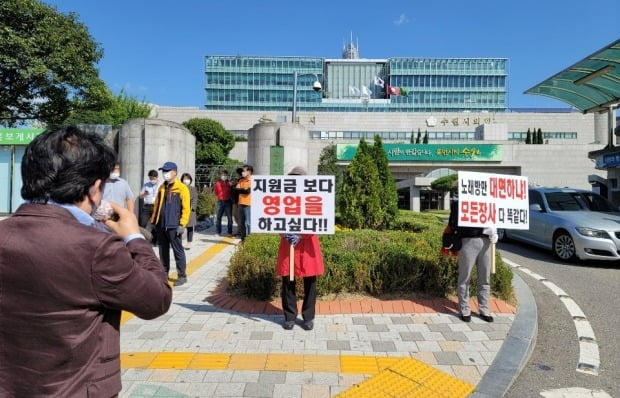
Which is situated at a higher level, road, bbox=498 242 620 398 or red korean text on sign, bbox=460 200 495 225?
red korean text on sign, bbox=460 200 495 225

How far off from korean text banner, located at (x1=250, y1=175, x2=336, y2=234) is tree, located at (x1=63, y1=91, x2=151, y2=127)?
24.7m

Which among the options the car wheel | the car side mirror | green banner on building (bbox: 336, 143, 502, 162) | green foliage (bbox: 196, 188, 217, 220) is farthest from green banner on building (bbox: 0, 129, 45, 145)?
green banner on building (bbox: 336, 143, 502, 162)

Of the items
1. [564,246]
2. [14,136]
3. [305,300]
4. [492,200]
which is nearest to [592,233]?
[564,246]

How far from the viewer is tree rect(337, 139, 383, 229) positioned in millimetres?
8680

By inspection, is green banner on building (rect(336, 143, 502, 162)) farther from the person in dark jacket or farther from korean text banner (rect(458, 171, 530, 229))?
the person in dark jacket

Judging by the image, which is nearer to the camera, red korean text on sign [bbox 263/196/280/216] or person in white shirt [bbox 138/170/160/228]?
red korean text on sign [bbox 263/196/280/216]

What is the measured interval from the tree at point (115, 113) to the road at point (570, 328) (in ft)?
85.0

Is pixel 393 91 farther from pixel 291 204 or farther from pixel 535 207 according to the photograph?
pixel 291 204

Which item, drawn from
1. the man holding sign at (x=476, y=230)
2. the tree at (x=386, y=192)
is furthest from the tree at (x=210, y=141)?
the man holding sign at (x=476, y=230)

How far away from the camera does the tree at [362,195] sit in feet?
28.5

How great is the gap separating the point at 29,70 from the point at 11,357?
2297cm

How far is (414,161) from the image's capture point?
46.8 metres

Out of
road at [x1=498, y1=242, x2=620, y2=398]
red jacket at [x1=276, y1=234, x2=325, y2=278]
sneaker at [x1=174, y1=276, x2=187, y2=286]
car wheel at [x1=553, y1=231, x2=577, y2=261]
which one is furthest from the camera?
car wheel at [x1=553, y1=231, x2=577, y2=261]

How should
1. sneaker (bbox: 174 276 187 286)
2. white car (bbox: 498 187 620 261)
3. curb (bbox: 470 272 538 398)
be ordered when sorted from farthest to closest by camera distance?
white car (bbox: 498 187 620 261) → sneaker (bbox: 174 276 187 286) → curb (bbox: 470 272 538 398)
